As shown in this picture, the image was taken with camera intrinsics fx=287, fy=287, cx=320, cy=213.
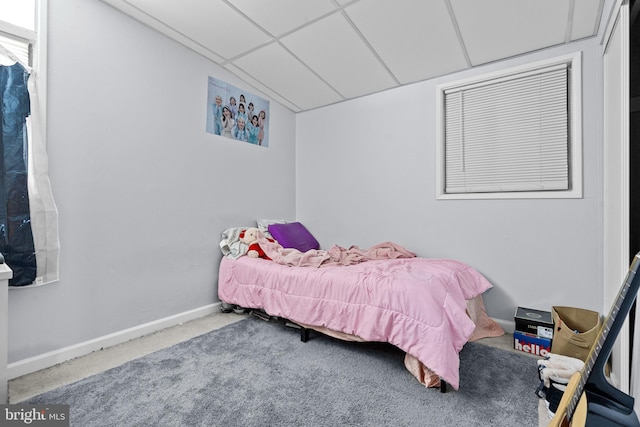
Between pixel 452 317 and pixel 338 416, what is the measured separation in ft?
2.59

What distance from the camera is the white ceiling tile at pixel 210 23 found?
2.00 meters

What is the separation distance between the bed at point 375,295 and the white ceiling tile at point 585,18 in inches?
74.5

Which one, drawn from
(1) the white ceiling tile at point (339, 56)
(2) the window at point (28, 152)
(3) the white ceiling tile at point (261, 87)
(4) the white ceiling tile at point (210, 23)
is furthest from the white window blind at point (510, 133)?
(2) the window at point (28, 152)

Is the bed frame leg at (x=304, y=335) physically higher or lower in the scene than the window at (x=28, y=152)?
lower

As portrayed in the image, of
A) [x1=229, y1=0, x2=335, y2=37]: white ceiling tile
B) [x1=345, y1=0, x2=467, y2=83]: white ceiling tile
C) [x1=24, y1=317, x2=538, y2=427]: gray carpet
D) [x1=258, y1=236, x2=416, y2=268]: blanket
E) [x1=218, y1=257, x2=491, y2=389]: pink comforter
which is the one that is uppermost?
[x1=229, y1=0, x2=335, y2=37]: white ceiling tile

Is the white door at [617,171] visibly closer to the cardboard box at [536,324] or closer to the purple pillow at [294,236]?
the cardboard box at [536,324]

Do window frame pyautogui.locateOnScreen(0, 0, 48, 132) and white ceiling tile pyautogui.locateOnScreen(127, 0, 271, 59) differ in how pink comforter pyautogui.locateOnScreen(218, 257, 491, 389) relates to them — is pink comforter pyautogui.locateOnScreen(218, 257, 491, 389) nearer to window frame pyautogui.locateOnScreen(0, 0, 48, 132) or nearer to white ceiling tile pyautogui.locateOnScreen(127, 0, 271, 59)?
window frame pyautogui.locateOnScreen(0, 0, 48, 132)

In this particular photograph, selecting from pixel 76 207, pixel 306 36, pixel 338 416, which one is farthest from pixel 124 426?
pixel 306 36

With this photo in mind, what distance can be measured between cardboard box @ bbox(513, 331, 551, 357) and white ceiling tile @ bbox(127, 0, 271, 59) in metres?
2.96

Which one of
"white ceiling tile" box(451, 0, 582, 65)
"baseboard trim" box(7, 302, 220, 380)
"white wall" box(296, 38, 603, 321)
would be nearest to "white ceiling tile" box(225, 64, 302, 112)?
"white wall" box(296, 38, 603, 321)

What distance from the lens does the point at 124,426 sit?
1275 mm

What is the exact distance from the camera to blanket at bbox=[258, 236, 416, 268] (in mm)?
2396

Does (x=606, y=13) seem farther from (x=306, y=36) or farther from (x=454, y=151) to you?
(x=306, y=36)

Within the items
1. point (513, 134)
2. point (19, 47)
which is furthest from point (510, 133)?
point (19, 47)
